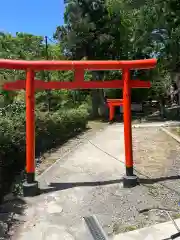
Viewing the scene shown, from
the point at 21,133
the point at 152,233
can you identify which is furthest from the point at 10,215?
the point at 21,133

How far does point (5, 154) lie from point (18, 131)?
105 centimetres

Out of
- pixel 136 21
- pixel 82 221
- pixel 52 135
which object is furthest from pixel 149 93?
pixel 82 221

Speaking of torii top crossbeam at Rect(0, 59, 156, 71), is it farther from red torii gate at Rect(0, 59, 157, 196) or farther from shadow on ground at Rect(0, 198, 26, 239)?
shadow on ground at Rect(0, 198, 26, 239)

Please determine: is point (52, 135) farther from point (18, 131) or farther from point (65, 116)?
point (18, 131)

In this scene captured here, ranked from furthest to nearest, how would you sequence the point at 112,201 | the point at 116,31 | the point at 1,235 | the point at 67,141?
the point at 116,31
the point at 67,141
the point at 112,201
the point at 1,235

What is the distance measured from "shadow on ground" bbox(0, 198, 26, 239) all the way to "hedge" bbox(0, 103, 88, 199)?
946 millimetres

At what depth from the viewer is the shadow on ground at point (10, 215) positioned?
16.1 ft

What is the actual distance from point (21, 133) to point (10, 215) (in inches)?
119

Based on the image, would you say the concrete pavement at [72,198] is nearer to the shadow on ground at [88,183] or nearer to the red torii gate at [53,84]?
the shadow on ground at [88,183]

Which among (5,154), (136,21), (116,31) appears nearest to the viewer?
(5,154)

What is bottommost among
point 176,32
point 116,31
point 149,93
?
point 149,93

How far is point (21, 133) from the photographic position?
8133 millimetres

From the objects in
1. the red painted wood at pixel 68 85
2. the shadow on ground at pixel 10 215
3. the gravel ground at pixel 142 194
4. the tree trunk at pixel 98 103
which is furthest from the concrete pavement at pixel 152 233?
the tree trunk at pixel 98 103

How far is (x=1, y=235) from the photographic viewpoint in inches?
187
